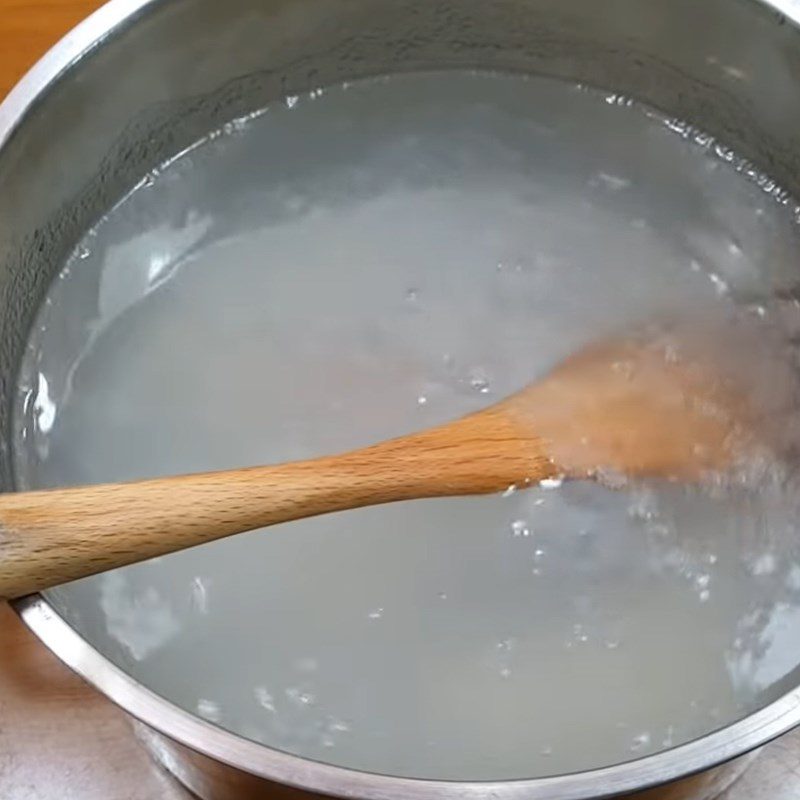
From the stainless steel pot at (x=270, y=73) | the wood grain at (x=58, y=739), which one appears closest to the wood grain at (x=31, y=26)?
the stainless steel pot at (x=270, y=73)

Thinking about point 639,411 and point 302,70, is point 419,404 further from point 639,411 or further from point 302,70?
point 302,70

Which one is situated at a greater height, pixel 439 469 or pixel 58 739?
pixel 439 469

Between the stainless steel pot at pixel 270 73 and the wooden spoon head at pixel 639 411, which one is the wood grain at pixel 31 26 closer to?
the stainless steel pot at pixel 270 73

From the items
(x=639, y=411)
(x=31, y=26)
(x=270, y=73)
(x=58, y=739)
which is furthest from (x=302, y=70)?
(x=58, y=739)

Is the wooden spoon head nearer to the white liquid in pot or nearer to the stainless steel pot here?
the white liquid in pot

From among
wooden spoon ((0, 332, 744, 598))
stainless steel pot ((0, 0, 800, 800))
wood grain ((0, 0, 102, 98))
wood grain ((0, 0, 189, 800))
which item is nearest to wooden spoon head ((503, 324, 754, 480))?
wooden spoon ((0, 332, 744, 598))
